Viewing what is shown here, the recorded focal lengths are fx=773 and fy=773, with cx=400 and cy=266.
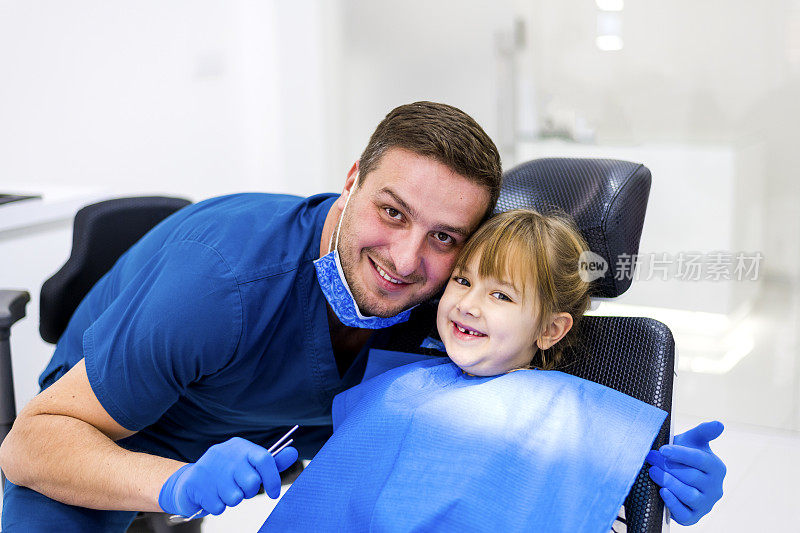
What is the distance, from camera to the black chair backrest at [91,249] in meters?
1.59

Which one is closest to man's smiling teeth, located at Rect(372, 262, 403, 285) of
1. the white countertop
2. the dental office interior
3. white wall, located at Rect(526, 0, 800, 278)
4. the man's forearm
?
the man's forearm

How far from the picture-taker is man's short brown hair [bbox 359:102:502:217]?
47.7 inches

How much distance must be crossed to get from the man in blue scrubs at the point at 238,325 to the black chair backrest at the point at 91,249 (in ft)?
0.66

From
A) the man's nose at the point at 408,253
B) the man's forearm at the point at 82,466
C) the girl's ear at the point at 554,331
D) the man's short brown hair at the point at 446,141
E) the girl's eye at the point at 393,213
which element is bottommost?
the man's forearm at the point at 82,466

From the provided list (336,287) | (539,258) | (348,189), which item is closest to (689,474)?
(539,258)

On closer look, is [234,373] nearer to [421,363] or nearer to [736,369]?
[421,363]

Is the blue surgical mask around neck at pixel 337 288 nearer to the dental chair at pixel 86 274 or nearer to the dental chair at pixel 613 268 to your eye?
the dental chair at pixel 613 268

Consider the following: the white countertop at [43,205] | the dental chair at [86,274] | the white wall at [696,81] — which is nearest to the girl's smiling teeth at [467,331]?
the dental chair at [86,274]

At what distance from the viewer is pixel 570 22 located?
303 cm

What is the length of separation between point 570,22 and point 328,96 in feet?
3.99

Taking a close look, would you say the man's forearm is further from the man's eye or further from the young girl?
the man's eye

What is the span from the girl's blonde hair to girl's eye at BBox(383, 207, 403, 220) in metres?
0.12

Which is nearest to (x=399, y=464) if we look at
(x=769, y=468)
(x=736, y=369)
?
(x=769, y=468)

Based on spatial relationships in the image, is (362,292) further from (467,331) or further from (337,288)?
(467,331)
